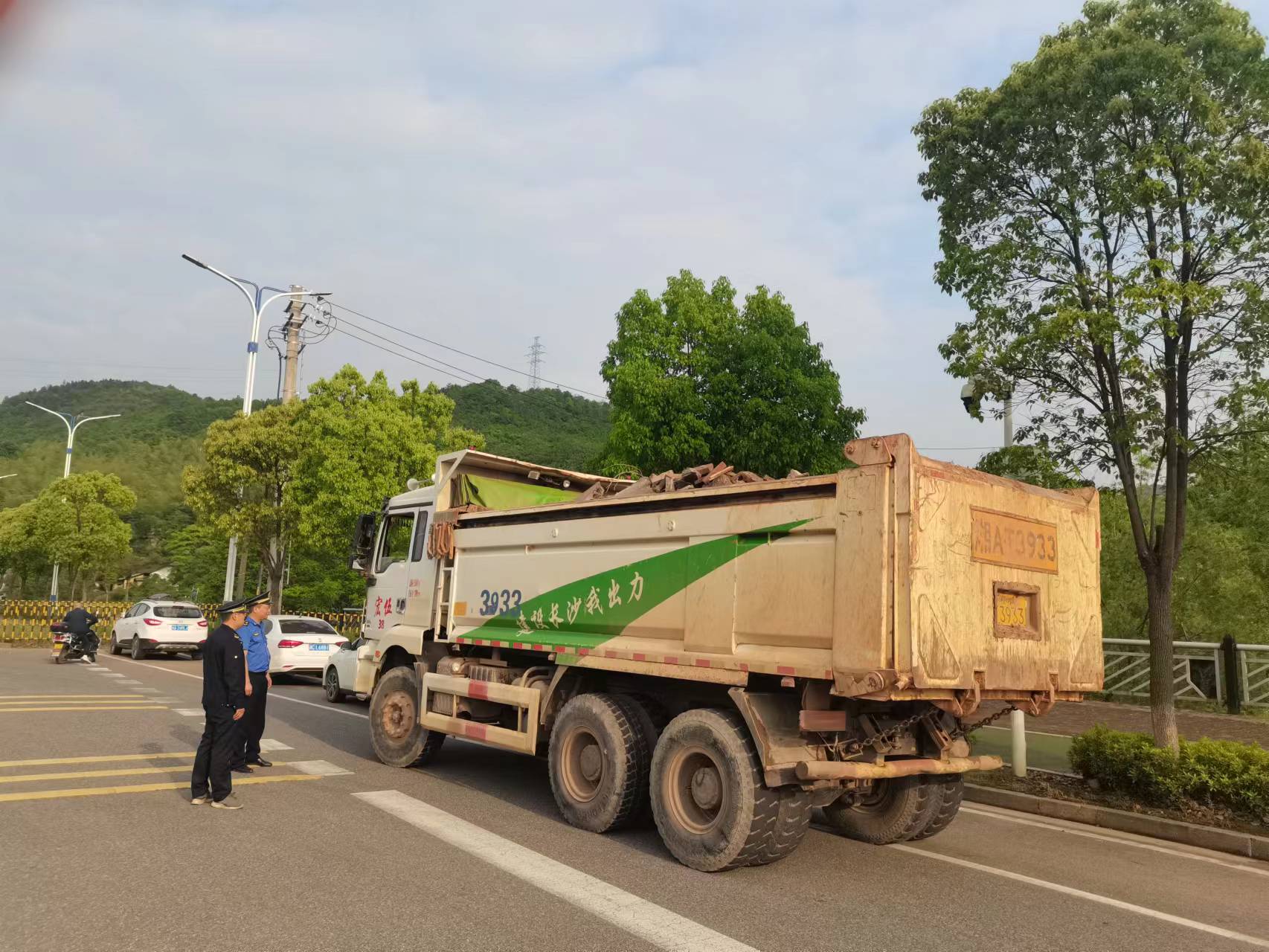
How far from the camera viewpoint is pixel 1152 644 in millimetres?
9219

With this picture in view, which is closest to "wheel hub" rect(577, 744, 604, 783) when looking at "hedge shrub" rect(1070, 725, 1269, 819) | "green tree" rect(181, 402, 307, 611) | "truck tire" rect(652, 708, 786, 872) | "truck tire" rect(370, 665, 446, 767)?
"truck tire" rect(652, 708, 786, 872)

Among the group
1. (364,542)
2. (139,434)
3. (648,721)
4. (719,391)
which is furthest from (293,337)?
(139,434)

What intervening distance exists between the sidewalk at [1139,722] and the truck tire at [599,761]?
787 centimetres


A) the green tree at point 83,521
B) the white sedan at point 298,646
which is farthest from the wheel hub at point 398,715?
the green tree at point 83,521

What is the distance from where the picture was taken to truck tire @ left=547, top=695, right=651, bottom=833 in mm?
6598

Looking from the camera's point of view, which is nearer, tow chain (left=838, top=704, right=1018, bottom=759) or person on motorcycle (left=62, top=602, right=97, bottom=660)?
tow chain (left=838, top=704, right=1018, bottom=759)

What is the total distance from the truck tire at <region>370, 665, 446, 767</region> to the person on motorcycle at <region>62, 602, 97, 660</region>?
1597 centimetres

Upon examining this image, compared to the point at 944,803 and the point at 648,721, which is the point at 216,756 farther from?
the point at 944,803

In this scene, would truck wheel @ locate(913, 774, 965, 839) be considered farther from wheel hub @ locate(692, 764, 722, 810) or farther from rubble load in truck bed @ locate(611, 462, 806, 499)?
rubble load in truck bed @ locate(611, 462, 806, 499)

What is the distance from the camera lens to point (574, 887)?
5328mm

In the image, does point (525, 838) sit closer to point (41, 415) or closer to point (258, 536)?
point (258, 536)

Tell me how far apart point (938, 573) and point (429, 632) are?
5522 millimetres

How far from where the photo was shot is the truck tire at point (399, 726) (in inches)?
356

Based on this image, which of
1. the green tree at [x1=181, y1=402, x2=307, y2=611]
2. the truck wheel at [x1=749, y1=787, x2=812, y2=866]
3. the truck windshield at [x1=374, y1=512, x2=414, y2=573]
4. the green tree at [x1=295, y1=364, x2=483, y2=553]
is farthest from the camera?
the green tree at [x1=181, y1=402, x2=307, y2=611]
